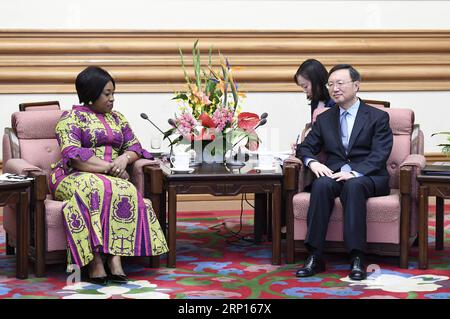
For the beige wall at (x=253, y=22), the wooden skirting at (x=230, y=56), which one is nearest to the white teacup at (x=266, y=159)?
the beige wall at (x=253, y=22)

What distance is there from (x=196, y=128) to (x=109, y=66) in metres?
1.74

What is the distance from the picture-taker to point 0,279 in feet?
16.0

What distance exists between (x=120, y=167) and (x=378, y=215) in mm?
1532

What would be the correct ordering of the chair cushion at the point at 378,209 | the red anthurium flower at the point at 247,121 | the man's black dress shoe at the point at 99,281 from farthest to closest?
the red anthurium flower at the point at 247,121 < the chair cushion at the point at 378,209 < the man's black dress shoe at the point at 99,281

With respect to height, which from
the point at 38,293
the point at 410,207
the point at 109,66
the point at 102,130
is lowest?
the point at 38,293

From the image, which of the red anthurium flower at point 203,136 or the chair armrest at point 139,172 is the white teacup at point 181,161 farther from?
the red anthurium flower at point 203,136

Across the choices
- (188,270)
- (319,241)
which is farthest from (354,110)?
(188,270)

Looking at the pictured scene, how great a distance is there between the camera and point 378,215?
5090 mm

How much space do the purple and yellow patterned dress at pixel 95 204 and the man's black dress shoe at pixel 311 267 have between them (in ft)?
2.57

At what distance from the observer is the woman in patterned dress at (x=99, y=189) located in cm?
480

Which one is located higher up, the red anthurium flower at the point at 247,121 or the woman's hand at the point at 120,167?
the red anthurium flower at the point at 247,121

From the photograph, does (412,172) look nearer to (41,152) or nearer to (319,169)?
(319,169)

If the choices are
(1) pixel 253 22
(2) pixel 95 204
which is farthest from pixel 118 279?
(1) pixel 253 22

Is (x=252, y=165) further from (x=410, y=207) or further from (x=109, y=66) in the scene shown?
(x=109, y=66)
